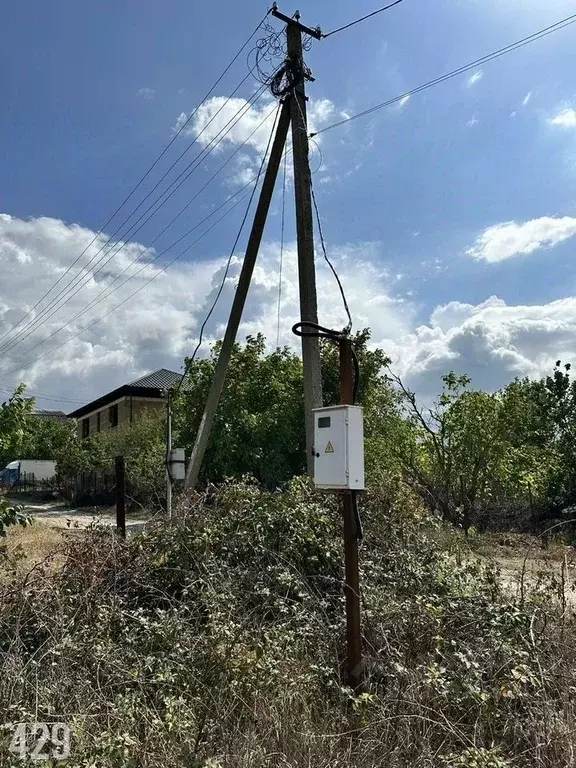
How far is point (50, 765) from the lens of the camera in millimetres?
2533

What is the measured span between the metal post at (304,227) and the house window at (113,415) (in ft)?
102

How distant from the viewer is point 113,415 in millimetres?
37375

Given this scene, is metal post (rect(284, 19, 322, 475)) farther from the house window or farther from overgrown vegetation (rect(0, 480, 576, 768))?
the house window

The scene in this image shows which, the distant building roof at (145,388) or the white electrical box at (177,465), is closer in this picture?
the white electrical box at (177,465)

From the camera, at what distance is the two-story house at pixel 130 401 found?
34656 mm

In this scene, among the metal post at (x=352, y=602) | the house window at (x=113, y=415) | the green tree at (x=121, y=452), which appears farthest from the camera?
the house window at (x=113, y=415)

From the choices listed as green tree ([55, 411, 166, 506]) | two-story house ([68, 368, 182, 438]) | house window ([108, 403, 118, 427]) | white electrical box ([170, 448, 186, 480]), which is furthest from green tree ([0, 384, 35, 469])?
house window ([108, 403, 118, 427])

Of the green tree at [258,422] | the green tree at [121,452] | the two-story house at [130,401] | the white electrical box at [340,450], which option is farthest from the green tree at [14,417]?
the two-story house at [130,401]

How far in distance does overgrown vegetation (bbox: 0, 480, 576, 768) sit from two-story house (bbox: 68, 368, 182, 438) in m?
28.5

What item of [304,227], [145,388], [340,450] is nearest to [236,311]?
[304,227]

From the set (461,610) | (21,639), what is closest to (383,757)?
(461,610)

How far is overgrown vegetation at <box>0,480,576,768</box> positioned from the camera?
2.72m

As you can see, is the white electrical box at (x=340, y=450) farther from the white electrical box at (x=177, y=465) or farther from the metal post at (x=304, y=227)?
the white electrical box at (x=177, y=465)

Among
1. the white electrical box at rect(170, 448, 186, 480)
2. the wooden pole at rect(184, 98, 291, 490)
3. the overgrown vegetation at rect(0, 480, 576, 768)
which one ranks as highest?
the wooden pole at rect(184, 98, 291, 490)
